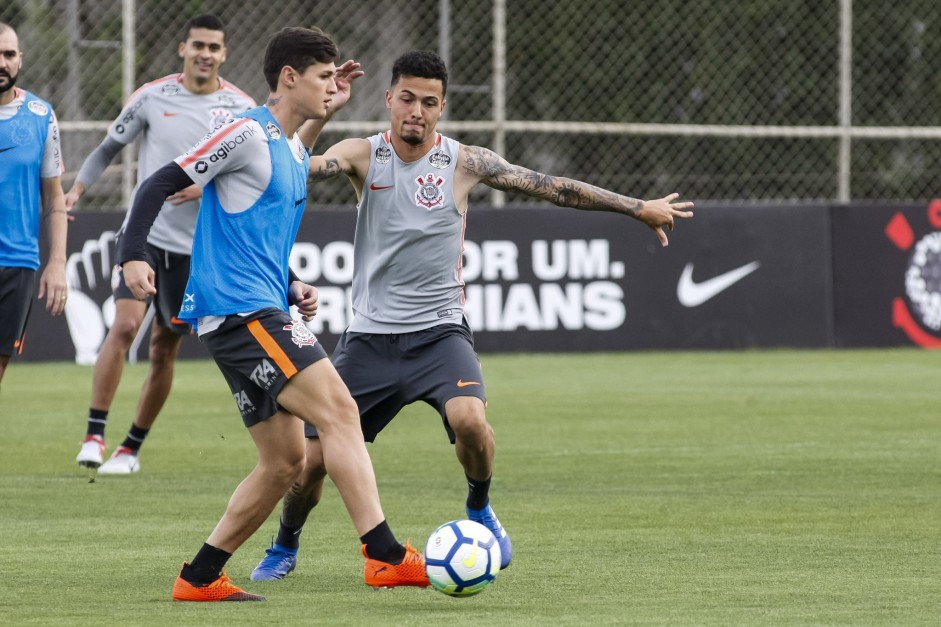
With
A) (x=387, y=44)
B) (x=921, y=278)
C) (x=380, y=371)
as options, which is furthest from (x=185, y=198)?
(x=921, y=278)

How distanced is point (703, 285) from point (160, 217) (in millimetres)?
8771

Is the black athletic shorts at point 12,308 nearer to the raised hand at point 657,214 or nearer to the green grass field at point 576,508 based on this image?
the green grass field at point 576,508

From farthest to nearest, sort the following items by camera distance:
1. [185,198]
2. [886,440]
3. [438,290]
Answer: [886,440], [185,198], [438,290]

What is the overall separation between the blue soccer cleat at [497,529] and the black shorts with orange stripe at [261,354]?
3.55 feet

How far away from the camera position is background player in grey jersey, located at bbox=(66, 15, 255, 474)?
9766mm

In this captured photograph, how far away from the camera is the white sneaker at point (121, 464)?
9664mm

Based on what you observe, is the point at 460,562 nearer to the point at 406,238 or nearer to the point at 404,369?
the point at 404,369

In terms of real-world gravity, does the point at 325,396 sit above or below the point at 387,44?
below

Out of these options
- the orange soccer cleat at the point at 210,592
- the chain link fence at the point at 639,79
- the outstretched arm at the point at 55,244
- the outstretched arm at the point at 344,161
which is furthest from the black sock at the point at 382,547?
the chain link fence at the point at 639,79

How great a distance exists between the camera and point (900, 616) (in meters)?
5.65

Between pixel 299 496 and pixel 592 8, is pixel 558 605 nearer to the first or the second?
pixel 299 496

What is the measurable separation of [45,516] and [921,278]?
12.1 meters

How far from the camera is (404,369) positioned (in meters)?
7.04

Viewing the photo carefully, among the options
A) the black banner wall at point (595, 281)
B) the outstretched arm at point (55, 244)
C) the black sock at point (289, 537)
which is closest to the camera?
the black sock at point (289, 537)
